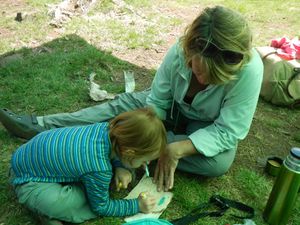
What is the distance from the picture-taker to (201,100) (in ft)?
7.66

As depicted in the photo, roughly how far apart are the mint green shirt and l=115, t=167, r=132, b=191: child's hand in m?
0.44

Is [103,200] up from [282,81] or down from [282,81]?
down

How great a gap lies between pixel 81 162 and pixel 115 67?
2136 millimetres

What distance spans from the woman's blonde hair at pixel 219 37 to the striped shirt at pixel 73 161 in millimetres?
615

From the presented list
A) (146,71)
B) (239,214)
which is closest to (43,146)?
(239,214)

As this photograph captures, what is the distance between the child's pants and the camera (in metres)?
1.99

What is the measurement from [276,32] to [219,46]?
3811 mm

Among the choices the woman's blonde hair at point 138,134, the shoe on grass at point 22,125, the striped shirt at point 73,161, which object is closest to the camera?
the woman's blonde hair at point 138,134

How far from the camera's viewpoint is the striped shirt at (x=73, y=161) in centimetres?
193

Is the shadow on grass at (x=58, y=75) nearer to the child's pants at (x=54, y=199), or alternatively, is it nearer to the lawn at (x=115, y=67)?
the lawn at (x=115, y=67)

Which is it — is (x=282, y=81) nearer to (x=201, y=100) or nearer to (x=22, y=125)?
(x=201, y=100)

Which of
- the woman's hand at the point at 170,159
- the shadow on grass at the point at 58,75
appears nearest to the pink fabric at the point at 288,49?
the shadow on grass at the point at 58,75

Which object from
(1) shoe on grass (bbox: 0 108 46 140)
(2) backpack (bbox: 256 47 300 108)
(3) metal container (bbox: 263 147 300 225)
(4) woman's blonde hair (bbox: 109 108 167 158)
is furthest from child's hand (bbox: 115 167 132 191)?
(2) backpack (bbox: 256 47 300 108)

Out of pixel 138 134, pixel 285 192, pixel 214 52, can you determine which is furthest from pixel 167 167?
pixel 214 52
